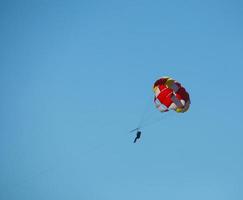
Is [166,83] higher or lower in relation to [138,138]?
higher

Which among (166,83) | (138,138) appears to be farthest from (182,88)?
(138,138)

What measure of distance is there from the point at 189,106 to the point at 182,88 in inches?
60.1

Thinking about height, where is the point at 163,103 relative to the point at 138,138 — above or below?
above

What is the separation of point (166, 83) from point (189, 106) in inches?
97.8

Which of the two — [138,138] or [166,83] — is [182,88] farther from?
[138,138]

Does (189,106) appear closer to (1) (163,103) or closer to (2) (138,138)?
(1) (163,103)

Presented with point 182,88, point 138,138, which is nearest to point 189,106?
point 182,88

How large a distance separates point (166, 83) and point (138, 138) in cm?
458

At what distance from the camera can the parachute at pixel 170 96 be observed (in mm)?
26703

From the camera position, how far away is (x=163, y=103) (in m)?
28.0

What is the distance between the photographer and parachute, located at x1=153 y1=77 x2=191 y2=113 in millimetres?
26703

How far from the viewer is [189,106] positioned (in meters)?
27.1

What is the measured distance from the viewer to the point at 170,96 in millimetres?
27547

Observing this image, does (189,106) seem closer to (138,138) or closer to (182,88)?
(182,88)
